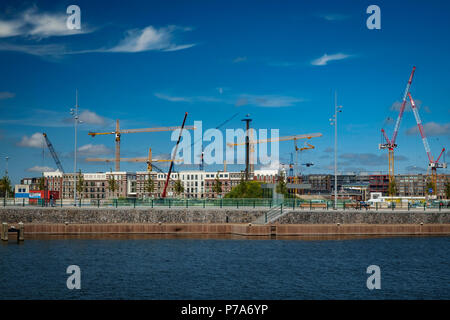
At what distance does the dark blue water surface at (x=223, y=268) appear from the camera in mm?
34344

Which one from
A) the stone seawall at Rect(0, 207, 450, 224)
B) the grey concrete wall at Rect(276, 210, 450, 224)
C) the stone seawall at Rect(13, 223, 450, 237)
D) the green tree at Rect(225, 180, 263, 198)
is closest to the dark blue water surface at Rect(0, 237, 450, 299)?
the stone seawall at Rect(13, 223, 450, 237)

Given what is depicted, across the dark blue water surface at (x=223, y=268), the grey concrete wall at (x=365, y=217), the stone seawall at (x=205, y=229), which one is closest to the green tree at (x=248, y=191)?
the grey concrete wall at (x=365, y=217)

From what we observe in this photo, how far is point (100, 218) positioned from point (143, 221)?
5.49 meters

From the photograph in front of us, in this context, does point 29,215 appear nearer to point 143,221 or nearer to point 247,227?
point 143,221

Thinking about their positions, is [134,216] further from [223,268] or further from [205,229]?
[223,268]

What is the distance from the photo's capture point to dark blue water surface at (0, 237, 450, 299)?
34.3m

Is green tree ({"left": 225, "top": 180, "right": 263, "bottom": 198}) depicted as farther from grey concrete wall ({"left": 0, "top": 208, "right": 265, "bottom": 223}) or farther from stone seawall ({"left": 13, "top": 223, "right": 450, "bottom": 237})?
stone seawall ({"left": 13, "top": 223, "right": 450, "bottom": 237})

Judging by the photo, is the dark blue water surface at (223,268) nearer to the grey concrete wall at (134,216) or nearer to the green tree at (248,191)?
the grey concrete wall at (134,216)

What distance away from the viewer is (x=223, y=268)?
42094 millimetres

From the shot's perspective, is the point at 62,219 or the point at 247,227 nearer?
the point at 247,227

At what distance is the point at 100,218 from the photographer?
66562 mm

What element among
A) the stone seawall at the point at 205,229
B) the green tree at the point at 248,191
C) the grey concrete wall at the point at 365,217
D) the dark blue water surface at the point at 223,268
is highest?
the green tree at the point at 248,191
